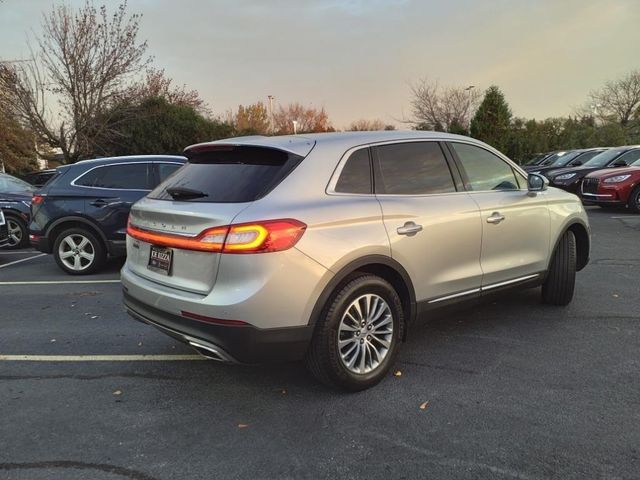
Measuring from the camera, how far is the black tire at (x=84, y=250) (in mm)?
7418

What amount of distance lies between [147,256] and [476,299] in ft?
8.50

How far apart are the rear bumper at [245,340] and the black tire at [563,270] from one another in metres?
3.07

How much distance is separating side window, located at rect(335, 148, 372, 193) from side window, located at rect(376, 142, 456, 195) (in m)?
0.10

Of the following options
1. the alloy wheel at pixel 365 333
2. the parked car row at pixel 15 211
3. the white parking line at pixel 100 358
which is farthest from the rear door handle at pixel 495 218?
the parked car row at pixel 15 211

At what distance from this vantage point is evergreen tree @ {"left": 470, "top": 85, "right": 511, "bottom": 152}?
27.1m

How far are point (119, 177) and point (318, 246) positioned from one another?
17.5 feet

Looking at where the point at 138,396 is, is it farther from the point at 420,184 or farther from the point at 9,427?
the point at 420,184

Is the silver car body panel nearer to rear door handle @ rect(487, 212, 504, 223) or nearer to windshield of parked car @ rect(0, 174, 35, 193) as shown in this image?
rear door handle @ rect(487, 212, 504, 223)

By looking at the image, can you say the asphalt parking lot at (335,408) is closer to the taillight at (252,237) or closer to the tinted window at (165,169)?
the taillight at (252,237)

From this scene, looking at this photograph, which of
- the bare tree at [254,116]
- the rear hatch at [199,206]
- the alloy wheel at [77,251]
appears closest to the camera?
the rear hatch at [199,206]

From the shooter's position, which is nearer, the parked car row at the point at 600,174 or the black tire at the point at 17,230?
the black tire at the point at 17,230

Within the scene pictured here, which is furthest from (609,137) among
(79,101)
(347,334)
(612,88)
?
(347,334)

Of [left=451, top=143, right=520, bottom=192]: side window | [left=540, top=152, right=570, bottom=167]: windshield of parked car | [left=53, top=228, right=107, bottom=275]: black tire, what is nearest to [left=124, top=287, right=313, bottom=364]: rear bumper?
[left=451, top=143, right=520, bottom=192]: side window

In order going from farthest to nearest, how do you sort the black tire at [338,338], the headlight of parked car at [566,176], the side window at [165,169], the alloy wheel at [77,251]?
1. the headlight of parked car at [566,176]
2. the side window at [165,169]
3. the alloy wheel at [77,251]
4. the black tire at [338,338]
